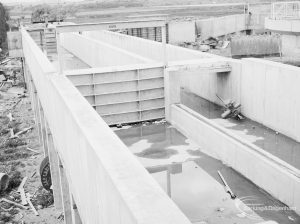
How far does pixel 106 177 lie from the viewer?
192 inches

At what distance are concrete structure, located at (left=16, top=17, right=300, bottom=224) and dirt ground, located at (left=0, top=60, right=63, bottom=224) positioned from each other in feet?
3.56

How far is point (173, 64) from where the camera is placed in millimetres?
15719

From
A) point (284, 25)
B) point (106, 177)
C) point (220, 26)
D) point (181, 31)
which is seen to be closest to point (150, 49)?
point (284, 25)

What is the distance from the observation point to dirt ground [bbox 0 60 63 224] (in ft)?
50.9

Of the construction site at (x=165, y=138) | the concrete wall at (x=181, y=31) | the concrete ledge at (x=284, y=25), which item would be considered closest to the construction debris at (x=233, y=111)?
the construction site at (x=165, y=138)

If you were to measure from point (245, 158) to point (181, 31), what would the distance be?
30.7 m

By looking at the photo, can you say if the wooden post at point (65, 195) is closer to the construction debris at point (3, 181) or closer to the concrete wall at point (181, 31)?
the construction debris at point (3, 181)

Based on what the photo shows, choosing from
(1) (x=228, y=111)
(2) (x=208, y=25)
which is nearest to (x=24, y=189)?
(1) (x=228, y=111)

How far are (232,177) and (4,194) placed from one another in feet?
32.6

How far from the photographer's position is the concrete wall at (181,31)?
39656 millimetres

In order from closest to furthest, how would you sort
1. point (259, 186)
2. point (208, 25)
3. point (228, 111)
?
point (259, 186) < point (228, 111) < point (208, 25)

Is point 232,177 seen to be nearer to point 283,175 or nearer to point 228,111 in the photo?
point 283,175

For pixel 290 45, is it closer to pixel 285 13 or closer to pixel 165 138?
pixel 285 13

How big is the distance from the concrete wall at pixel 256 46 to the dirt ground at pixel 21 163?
1266cm
